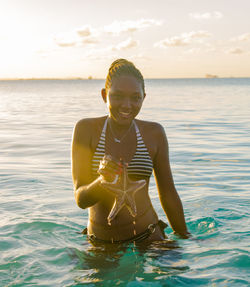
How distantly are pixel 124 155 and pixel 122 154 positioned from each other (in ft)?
0.10

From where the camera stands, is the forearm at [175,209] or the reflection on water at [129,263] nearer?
the reflection on water at [129,263]

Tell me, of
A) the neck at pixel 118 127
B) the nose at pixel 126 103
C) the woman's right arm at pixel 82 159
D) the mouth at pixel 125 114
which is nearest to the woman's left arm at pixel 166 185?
the neck at pixel 118 127

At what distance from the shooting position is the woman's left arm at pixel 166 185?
5.43m

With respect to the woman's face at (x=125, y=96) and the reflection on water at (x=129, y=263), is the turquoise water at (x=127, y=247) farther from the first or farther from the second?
the woman's face at (x=125, y=96)

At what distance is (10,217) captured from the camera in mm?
7820

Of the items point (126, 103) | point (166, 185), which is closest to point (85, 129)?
point (126, 103)

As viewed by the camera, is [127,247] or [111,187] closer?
[111,187]

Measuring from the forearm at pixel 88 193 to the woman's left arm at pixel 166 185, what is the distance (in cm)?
106

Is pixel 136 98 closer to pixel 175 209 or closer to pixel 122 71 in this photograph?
pixel 122 71

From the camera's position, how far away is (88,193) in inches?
183

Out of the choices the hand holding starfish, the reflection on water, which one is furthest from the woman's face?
the reflection on water

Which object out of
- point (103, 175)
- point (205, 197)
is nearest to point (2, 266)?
point (103, 175)

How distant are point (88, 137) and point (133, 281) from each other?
71.6 inches

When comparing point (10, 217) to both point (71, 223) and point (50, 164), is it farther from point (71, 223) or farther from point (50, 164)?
point (50, 164)
